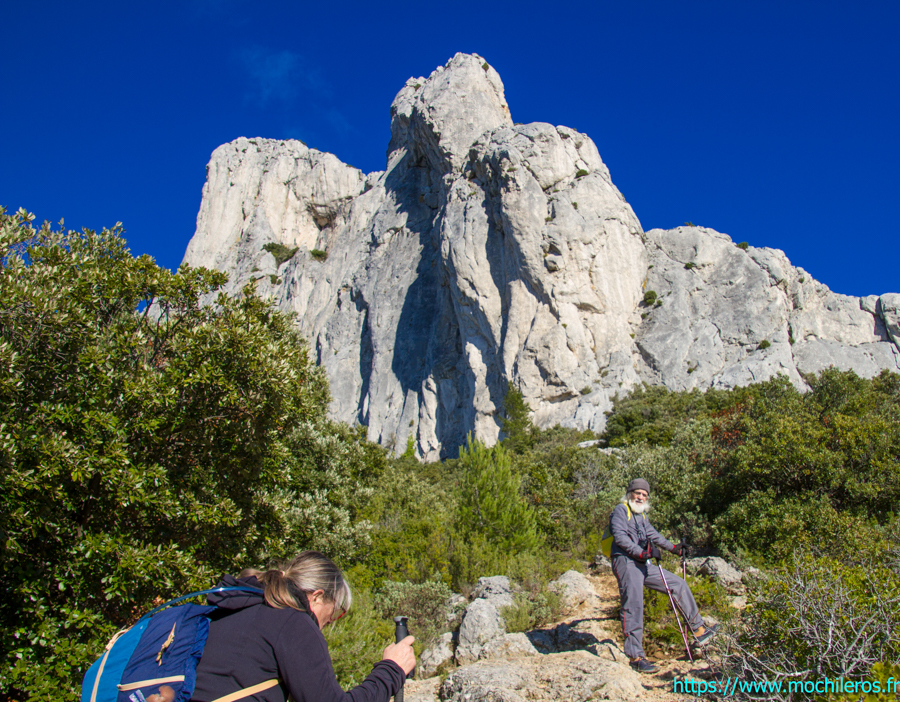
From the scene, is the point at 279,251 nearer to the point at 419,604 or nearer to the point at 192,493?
the point at 419,604

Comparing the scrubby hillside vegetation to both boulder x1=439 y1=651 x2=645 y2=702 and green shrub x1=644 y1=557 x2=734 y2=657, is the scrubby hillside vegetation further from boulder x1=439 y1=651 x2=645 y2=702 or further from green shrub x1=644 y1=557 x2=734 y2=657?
boulder x1=439 y1=651 x2=645 y2=702

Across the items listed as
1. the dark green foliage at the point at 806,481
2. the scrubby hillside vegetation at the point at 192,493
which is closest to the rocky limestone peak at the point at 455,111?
the dark green foliage at the point at 806,481

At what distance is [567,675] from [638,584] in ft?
3.35

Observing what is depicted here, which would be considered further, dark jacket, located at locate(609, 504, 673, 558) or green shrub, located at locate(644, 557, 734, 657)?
green shrub, located at locate(644, 557, 734, 657)

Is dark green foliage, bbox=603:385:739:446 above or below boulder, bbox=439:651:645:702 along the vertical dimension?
above

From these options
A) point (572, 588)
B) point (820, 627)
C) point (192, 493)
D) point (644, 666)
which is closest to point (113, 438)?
point (192, 493)

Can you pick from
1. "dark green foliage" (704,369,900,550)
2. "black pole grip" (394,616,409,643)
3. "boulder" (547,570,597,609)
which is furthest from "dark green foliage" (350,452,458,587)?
"black pole grip" (394,616,409,643)

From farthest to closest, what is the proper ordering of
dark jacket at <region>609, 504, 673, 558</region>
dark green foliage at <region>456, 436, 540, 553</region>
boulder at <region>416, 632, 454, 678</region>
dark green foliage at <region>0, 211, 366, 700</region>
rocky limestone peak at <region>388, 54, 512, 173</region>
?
rocky limestone peak at <region>388, 54, 512, 173</region>
dark green foliage at <region>456, 436, 540, 553</region>
boulder at <region>416, 632, 454, 678</region>
dark jacket at <region>609, 504, 673, 558</region>
dark green foliage at <region>0, 211, 366, 700</region>

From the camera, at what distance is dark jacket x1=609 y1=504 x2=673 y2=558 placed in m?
5.06

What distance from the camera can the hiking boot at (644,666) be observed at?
15.7 feet

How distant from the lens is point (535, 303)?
3447 cm

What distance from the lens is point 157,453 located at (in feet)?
15.7

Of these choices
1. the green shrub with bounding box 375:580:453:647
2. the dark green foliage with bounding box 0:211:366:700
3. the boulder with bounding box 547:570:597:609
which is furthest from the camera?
the boulder with bounding box 547:570:597:609

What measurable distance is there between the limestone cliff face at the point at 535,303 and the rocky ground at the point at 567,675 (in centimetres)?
2369
